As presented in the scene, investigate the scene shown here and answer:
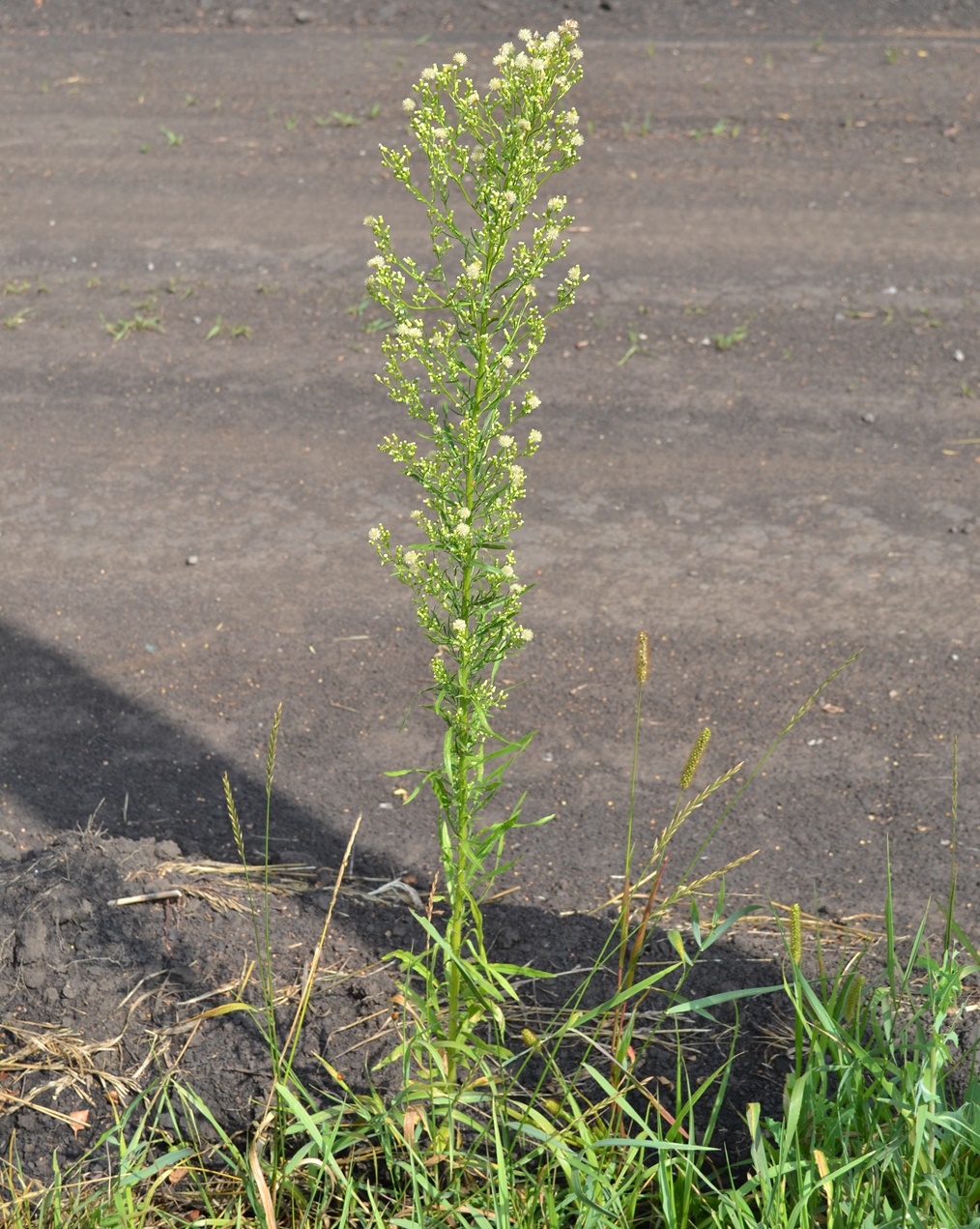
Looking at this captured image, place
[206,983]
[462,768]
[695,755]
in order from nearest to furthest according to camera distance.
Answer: [695,755] → [462,768] → [206,983]

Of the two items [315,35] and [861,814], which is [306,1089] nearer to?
[861,814]

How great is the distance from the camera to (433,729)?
4051 millimetres

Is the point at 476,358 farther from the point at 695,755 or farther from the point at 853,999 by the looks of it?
the point at 853,999

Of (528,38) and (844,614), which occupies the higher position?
(528,38)

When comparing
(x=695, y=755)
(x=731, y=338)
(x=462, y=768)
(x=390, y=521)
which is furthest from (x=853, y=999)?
(x=731, y=338)

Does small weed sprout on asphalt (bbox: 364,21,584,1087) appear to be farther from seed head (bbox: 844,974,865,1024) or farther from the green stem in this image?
seed head (bbox: 844,974,865,1024)

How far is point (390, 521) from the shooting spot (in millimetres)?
4895

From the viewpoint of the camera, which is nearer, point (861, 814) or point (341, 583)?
point (861, 814)

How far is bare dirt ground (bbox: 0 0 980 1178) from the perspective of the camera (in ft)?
9.80

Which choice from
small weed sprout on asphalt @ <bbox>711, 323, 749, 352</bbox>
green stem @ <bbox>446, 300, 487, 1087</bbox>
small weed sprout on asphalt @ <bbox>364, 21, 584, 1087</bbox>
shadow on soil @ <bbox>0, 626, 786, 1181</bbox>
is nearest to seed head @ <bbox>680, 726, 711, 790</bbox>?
small weed sprout on asphalt @ <bbox>364, 21, 584, 1087</bbox>

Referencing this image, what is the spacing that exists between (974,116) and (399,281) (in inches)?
307

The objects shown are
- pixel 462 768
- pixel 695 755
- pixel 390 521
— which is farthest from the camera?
pixel 390 521

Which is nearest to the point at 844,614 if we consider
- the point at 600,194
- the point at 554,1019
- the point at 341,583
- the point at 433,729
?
the point at 433,729

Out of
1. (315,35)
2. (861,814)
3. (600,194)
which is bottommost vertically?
(861,814)
